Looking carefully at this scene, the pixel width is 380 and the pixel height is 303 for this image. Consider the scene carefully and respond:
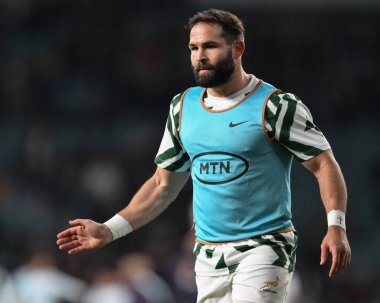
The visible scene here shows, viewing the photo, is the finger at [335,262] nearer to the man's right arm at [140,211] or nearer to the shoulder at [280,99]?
the shoulder at [280,99]

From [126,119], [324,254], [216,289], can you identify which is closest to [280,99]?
[324,254]

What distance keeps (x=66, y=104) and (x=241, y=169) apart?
12.0 m

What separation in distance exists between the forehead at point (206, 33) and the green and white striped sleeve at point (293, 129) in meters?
0.49

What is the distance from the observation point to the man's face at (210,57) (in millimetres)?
5254

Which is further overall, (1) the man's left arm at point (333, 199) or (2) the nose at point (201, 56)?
(2) the nose at point (201, 56)

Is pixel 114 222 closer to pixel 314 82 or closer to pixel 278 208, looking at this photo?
pixel 278 208

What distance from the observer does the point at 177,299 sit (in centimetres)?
859

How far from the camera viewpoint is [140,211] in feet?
18.6

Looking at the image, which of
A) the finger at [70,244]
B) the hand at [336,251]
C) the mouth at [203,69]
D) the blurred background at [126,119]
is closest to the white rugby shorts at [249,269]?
the hand at [336,251]

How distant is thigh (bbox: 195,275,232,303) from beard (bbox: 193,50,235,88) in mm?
1087

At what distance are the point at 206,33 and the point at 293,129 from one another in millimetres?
737

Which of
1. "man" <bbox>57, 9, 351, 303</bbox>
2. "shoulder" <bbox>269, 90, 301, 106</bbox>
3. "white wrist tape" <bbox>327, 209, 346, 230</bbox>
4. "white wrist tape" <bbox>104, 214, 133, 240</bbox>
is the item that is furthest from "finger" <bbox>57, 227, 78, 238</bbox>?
"white wrist tape" <bbox>327, 209, 346, 230</bbox>

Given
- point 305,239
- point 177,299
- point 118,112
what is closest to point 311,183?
point 305,239

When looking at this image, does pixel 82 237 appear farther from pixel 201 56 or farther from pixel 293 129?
pixel 293 129
